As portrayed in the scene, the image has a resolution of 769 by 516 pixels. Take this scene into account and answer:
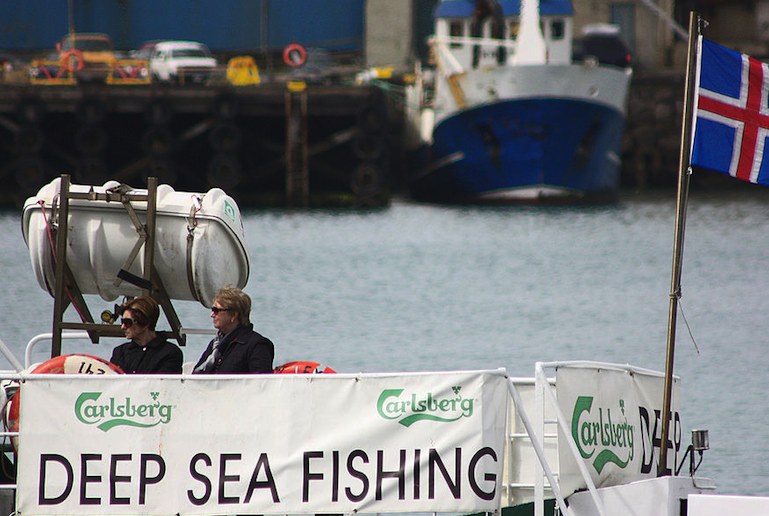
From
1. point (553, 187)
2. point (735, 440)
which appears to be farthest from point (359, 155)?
point (735, 440)

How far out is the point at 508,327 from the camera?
2794 centimetres

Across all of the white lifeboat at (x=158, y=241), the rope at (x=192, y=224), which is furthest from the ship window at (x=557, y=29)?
the rope at (x=192, y=224)

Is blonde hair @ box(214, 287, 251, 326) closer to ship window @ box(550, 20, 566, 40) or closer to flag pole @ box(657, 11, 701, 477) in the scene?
flag pole @ box(657, 11, 701, 477)

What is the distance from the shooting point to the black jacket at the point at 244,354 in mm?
8047

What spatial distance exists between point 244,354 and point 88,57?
4814cm

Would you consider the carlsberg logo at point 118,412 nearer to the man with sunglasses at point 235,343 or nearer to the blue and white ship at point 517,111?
the man with sunglasses at point 235,343

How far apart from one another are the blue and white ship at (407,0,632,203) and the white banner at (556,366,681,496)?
4315 centimetres

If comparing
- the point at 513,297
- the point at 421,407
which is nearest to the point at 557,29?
the point at 513,297

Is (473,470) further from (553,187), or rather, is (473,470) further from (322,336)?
(553,187)

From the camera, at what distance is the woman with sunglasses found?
8375 millimetres

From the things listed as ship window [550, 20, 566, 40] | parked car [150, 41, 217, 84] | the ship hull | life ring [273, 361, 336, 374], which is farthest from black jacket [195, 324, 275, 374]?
ship window [550, 20, 566, 40]

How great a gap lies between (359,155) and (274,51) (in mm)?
18809

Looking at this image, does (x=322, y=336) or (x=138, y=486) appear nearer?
(x=138, y=486)

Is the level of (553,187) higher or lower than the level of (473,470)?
lower
